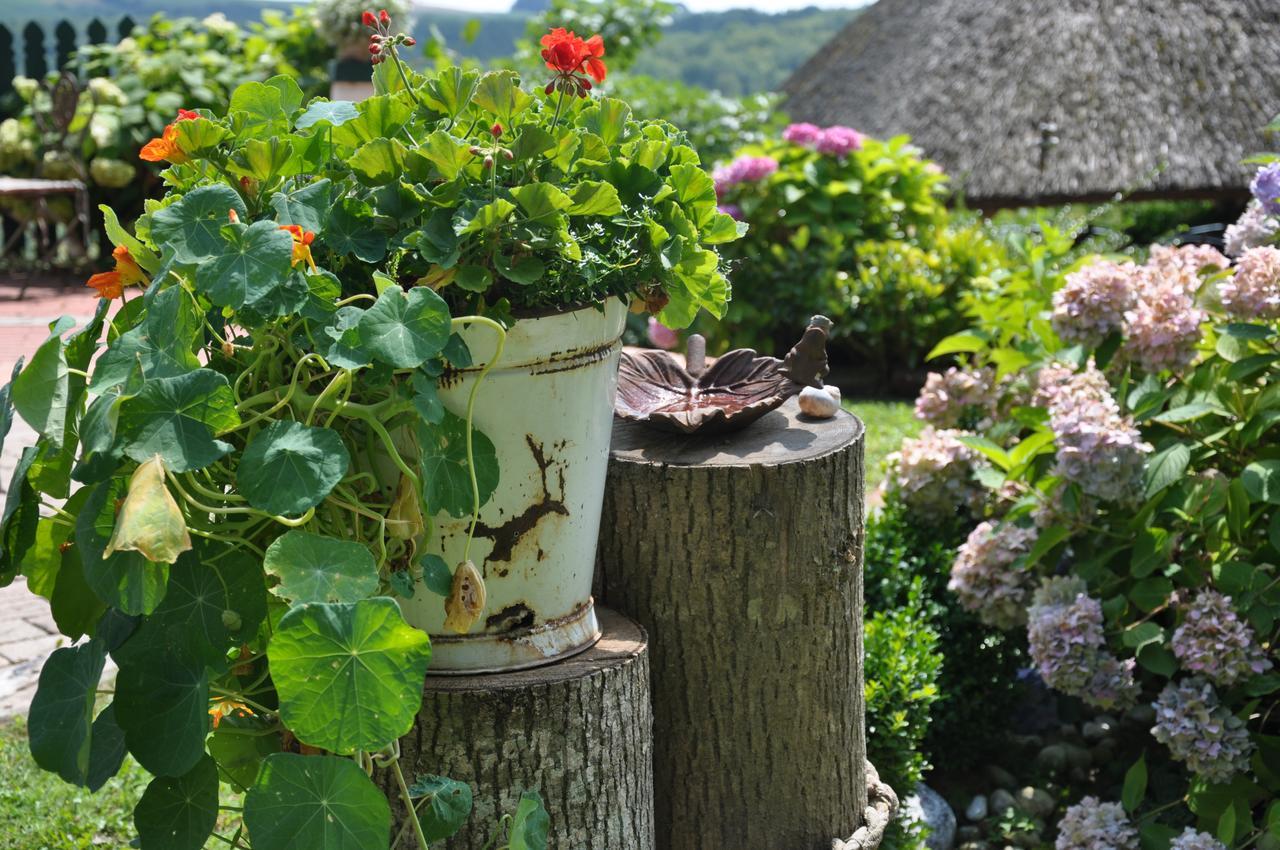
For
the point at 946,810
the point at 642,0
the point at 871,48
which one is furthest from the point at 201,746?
the point at 871,48

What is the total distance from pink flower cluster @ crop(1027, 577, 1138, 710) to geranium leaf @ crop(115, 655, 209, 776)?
5.86 feet

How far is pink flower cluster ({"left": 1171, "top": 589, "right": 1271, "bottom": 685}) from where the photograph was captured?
2436 millimetres

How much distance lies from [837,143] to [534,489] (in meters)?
5.31

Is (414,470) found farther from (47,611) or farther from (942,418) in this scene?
(47,611)

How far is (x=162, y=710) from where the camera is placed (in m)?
1.50

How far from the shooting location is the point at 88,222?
8727 mm

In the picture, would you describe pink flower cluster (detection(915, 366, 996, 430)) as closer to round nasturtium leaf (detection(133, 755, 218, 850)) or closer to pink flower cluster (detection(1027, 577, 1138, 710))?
pink flower cluster (detection(1027, 577, 1138, 710))

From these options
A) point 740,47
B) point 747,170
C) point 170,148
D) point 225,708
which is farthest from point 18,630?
point 740,47

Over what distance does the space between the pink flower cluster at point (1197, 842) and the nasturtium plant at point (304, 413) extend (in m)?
1.33

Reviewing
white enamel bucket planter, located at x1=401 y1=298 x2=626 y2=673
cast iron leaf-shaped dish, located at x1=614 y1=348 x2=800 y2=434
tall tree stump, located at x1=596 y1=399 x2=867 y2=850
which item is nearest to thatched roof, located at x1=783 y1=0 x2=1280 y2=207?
cast iron leaf-shaped dish, located at x1=614 y1=348 x2=800 y2=434

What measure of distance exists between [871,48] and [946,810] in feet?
31.8

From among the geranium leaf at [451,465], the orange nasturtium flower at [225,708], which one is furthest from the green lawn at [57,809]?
the geranium leaf at [451,465]

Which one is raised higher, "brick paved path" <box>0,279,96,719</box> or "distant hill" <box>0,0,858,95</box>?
"distant hill" <box>0,0,858,95</box>

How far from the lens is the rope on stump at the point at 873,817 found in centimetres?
222
